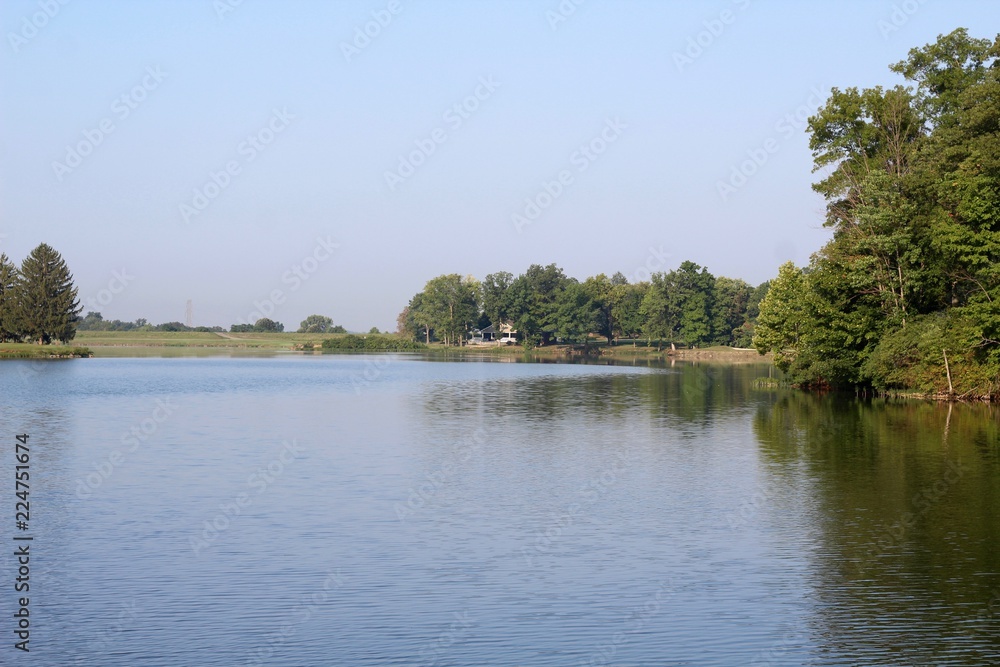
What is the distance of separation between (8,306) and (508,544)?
458 ft

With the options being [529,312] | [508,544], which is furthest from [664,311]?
[508,544]

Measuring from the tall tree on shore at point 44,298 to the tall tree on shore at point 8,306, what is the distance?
0.61 meters

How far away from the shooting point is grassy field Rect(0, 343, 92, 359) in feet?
422

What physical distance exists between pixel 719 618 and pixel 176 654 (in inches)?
328

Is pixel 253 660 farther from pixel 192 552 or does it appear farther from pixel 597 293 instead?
pixel 597 293

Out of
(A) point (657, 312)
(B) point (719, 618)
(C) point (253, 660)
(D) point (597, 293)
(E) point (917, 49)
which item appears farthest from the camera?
(D) point (597, 293)

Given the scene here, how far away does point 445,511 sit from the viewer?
77.9ft

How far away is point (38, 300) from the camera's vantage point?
456 feet

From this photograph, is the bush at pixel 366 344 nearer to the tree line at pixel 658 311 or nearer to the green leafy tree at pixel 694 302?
the tree line at pixel 658 311

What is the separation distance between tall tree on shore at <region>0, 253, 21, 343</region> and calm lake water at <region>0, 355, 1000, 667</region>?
10947 centimetres

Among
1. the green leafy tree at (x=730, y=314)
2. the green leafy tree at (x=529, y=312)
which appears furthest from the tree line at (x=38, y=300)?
the green leafy tree at (x=730, y=314)

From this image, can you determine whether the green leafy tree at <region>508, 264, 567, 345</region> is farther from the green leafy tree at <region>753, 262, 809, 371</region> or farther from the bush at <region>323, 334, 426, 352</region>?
the green leafy tree at <region>753, 262, 809, 371</region>

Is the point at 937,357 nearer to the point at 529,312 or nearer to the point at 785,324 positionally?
the point at 785,324

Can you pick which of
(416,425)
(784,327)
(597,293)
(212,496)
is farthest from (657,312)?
(212,496)
